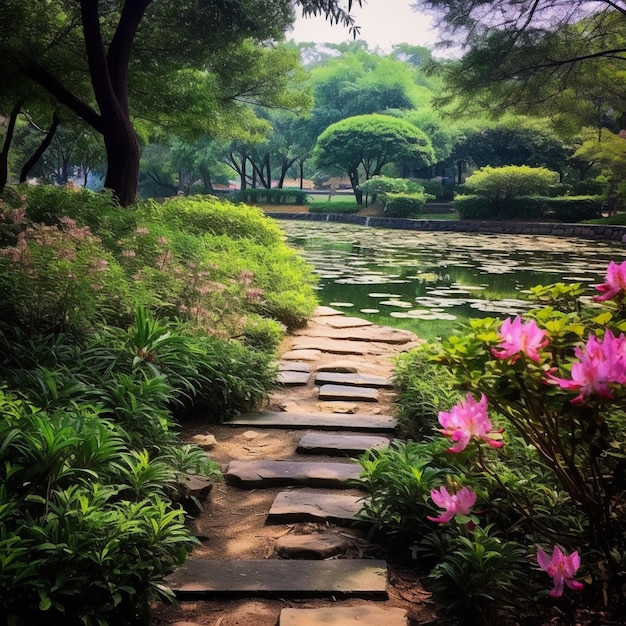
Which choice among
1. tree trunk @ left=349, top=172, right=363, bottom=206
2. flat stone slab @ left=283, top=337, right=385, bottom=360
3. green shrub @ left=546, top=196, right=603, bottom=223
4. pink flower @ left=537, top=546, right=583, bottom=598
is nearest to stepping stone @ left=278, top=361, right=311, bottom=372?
flat stone slab @ left=283, top=337, right=385, bottom=360

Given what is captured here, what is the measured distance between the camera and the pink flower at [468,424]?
4.44 ft

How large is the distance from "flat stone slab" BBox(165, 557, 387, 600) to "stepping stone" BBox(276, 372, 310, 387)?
1.83 metres

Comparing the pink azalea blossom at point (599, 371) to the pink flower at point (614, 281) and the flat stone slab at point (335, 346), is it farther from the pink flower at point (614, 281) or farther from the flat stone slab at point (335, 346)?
the flat stone slab at point (335, 346)

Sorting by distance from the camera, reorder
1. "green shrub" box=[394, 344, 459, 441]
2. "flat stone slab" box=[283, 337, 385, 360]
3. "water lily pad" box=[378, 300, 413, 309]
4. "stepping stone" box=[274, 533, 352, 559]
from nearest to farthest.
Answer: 1. "stepping stone" box=[274, 533, 352, 559]
2. "green shrub" box=[394, 344, 459, 441]
3. "flat stone slab" box=[283, 337, 385, 360]
4. "water lily pad" box=[378, 300, 413, 309]

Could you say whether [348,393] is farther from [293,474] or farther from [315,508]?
[315,508]

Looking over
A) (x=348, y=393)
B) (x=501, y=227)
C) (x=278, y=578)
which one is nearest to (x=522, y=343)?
(x=278, y=578)

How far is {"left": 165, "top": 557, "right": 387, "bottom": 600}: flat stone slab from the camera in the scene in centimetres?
167

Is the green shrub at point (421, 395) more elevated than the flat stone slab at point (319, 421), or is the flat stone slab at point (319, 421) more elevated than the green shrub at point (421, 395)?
the green shrub at point (421, 395)

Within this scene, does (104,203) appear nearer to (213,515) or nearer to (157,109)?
(157,109)

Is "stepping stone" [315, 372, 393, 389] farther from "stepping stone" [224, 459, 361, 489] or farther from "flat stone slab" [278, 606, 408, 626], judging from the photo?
"flat stone slab" [278, 606, 408, 626]

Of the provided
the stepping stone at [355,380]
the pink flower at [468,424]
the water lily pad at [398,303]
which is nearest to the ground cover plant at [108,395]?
the stepping stone at [355,380]

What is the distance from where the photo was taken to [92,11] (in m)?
7.31

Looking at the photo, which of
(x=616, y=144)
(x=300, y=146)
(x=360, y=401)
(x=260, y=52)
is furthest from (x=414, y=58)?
(x=360, y=401)

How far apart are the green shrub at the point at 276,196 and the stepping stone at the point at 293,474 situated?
30308mm
